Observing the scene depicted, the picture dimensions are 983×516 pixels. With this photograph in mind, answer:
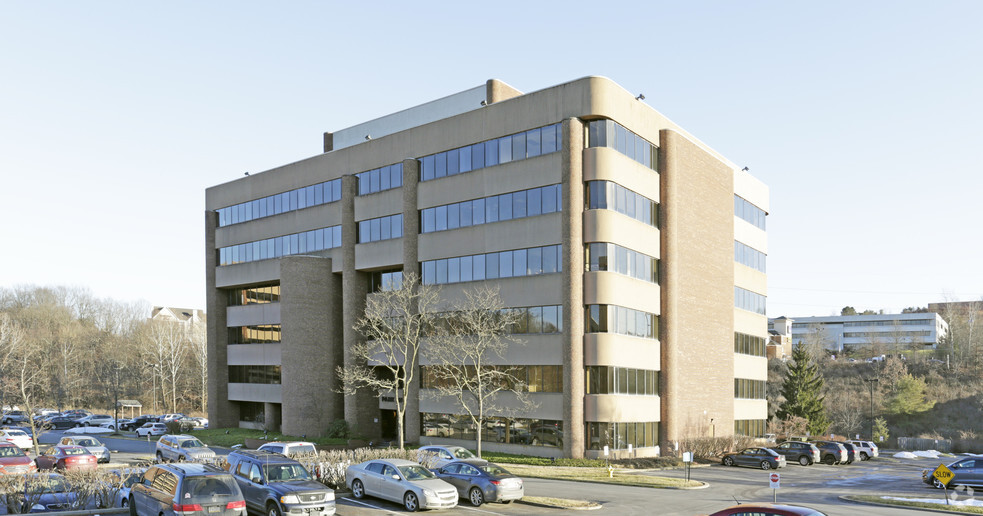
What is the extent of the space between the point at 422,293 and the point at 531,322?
26.5 feet

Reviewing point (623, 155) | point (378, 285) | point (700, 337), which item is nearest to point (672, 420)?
point (700, 337)

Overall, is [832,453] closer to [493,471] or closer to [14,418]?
[493,471]

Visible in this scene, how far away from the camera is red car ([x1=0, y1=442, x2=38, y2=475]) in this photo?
29.5 meters

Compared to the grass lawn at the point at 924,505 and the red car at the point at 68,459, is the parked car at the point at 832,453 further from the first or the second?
the red car at the point at 68,459

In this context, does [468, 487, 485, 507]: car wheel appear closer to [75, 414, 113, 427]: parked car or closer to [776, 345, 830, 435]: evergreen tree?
[776, 345, 830, 435]: evergreen tree

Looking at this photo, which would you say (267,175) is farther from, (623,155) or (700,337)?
(700,337)

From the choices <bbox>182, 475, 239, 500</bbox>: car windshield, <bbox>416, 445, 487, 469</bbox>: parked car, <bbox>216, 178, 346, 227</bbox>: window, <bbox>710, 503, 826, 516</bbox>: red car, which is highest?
<bbox>216, 178, 346, 227</bbox>: window

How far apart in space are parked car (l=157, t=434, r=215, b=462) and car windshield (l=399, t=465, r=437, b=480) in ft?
46.4

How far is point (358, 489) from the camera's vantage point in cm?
2522

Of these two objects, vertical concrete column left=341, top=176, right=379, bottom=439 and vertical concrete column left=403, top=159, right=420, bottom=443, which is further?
vertical concrete column left=341, top=176, right=379, bottom=439

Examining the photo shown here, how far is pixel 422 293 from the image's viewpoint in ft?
161

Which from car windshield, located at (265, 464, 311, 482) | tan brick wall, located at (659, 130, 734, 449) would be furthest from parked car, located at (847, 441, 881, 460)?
car windshield, located at (265, 464, 311, 482)

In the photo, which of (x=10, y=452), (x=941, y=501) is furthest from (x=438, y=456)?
(x=941, y=501)

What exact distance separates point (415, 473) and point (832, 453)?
36761mm
